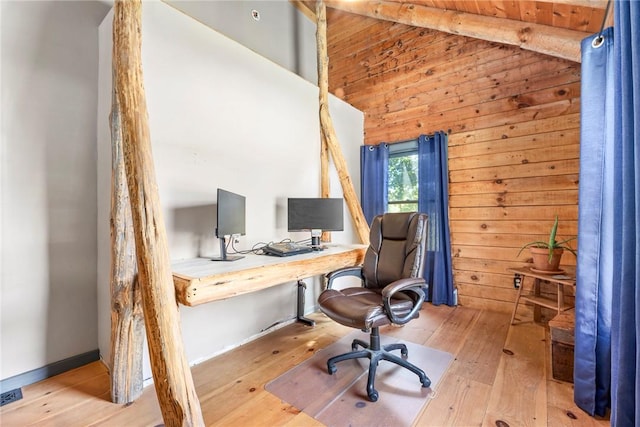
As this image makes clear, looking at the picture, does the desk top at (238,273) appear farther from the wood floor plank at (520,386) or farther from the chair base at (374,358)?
the wood floor plank at (520,386)

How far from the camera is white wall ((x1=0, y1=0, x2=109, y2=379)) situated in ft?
5.87

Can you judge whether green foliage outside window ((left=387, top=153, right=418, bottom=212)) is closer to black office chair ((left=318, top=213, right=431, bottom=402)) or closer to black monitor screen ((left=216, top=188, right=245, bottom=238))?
black office chair ((left=318, top=213, right=431, bottom=402))

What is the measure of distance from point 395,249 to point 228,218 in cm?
130

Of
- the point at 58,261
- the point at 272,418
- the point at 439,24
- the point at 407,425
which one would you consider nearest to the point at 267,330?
the point at 272,418

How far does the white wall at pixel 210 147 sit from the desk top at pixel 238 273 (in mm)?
434

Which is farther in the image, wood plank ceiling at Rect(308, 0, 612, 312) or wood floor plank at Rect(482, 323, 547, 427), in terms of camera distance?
wood plank ceiling at Rect(308, 0, 612, 312)

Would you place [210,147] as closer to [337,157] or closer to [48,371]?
[337,157]

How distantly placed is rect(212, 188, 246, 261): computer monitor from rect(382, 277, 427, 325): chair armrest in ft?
3.60

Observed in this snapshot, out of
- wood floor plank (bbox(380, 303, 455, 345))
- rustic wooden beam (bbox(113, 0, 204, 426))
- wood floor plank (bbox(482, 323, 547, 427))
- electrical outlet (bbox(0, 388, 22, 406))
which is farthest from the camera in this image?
wood floor plank (bbox(380, 303, 455, 345))

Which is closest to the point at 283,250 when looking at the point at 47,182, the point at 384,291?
the point at 384,291

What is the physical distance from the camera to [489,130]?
122 inches

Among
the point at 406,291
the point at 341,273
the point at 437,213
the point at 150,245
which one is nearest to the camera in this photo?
the point at 150,245

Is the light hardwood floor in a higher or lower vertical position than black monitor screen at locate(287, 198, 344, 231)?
lower

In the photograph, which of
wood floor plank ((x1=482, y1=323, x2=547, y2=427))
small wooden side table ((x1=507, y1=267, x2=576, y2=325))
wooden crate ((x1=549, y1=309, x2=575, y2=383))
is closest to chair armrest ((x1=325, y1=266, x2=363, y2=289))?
wood floor plank ((x1=482, y1=323, x2=547, y2=427))
